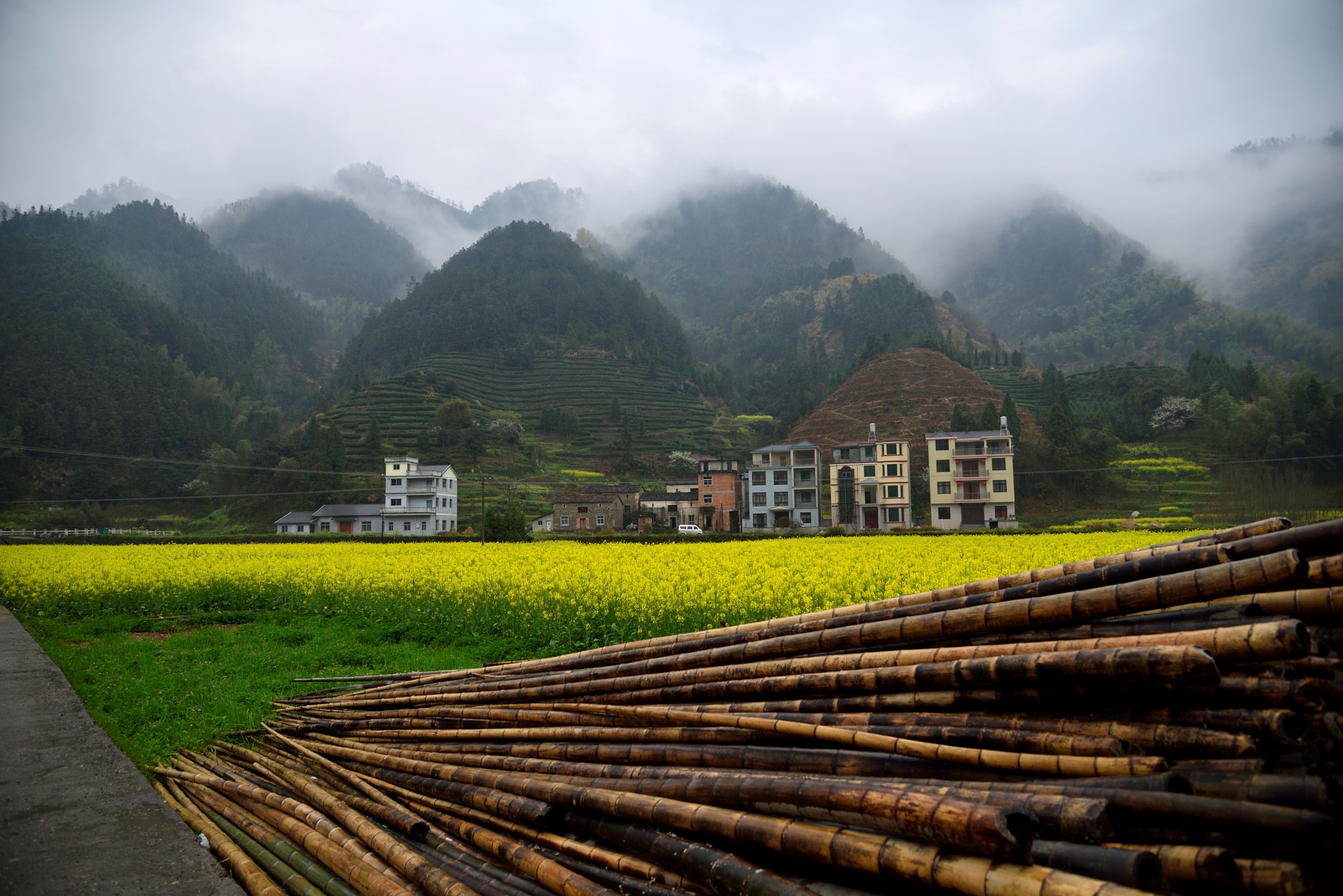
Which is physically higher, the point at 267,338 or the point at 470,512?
the point at 267,338

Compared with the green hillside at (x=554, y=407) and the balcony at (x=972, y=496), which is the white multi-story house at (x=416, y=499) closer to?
the green hillside at (x=554, y=407)

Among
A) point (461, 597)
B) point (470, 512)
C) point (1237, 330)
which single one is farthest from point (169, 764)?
point (1237, 330)

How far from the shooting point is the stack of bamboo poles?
1777mm

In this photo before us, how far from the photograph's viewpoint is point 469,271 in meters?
137

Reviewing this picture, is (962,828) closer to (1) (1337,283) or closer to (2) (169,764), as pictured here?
(2) (169,764)

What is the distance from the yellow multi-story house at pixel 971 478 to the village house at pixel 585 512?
2137 centimetres

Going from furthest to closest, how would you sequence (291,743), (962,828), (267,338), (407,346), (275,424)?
(267,338) → (407,346) → (275,424) → (291,743) → (962,828)

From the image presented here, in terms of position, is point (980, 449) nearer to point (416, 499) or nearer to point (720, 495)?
point (720, 495)

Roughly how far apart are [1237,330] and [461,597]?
150 m

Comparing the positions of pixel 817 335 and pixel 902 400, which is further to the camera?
pixel 817 335

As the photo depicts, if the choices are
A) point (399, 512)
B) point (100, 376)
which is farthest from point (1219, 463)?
point (100, 376)

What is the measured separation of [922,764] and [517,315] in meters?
128

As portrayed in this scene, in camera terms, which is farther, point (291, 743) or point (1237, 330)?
point (1237, 330)

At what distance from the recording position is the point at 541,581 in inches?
483
